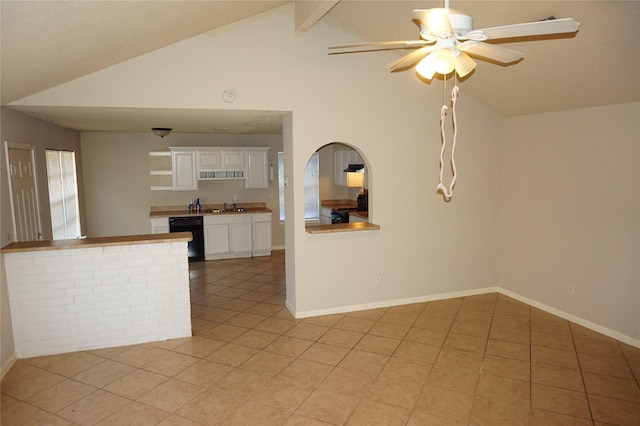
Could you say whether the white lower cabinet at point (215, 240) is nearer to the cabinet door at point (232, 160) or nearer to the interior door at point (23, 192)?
the cabinet door at point (232, 160)

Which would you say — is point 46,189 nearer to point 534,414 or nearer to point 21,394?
point 21,394

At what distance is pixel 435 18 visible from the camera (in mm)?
1894

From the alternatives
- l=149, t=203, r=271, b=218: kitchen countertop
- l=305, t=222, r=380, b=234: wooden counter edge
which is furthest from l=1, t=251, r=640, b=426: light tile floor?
l=149, t=203, r=271, b=218: kitchen countertop

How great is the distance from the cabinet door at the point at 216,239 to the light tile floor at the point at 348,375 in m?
2.57

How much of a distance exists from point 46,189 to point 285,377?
3.64m

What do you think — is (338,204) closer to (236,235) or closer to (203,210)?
(236,235)

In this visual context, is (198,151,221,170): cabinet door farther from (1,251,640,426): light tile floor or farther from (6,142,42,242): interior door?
(1,251,640,426): light tile floor

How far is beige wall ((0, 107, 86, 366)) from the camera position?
355 cm

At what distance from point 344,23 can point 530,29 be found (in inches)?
112

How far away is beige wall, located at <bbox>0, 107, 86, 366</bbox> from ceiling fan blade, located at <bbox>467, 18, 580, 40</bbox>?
13.0ft

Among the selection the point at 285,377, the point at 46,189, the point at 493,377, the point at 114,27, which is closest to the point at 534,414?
the point at 493,377

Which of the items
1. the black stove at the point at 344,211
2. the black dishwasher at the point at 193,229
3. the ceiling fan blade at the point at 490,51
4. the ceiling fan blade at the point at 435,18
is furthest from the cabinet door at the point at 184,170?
the ceiling fan blade at the point at 435,18

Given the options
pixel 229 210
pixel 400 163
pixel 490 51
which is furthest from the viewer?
pixel 229 210

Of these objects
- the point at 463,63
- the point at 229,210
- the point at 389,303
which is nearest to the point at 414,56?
the point at 463,63
